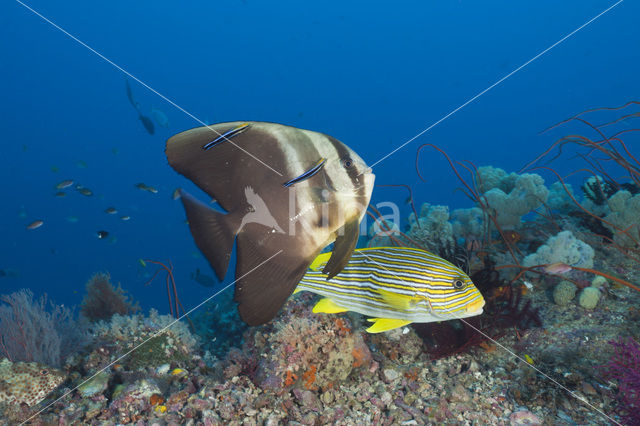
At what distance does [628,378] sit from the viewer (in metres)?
2.24

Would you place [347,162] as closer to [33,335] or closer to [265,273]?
[265,273]

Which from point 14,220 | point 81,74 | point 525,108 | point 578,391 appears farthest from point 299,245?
point 525,108

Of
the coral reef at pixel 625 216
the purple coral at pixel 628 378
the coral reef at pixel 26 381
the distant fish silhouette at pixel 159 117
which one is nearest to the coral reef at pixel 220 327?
the coral reef at pixel 26 381

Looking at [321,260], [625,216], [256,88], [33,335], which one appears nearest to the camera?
[321,260]

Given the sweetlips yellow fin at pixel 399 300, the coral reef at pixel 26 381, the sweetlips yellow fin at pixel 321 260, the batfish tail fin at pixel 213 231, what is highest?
the batfish tail fin at pixel 213 231

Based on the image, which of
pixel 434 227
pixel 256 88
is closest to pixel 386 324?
pixel 434 227

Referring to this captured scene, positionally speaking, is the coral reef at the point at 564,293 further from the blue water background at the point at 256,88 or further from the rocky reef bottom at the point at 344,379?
the blue water background at the point at 256,88

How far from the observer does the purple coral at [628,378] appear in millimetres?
2195

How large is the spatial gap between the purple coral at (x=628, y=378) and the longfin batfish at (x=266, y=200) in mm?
2586

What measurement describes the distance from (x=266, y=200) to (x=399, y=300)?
43.7 inches

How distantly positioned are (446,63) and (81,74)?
4058 inches

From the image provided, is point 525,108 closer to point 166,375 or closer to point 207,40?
point 207,40

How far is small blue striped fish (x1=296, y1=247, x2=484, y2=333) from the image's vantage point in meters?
1.84

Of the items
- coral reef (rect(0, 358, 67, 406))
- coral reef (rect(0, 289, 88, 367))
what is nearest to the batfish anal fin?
coral reef (rect(0, 358, 67, 406))
